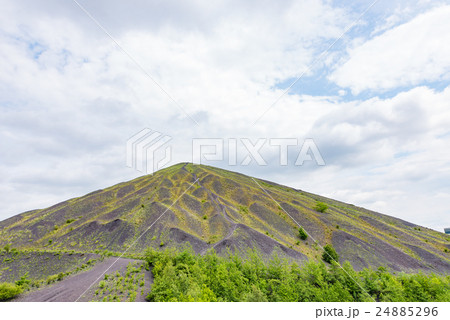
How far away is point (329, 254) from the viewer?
48.4m

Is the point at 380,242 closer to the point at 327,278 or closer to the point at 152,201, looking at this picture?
the point at 327,278

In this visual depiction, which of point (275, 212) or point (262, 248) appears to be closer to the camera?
point (262, 248)

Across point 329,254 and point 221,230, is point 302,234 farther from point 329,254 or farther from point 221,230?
point 221,230

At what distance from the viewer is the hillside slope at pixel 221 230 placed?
4759 centimetres

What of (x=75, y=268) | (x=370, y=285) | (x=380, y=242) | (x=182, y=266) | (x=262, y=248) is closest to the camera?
(x=370, y=285)

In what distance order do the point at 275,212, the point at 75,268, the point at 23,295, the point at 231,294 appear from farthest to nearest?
1. the point at 275,212
2. the point at 75,268
3. the point at 23,295
4. the point at 231,294

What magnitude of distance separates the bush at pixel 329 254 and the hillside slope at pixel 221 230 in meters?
1.43

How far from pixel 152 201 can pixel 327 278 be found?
2286 inches

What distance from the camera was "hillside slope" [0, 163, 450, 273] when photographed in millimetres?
47594

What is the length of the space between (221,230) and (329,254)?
25.6m

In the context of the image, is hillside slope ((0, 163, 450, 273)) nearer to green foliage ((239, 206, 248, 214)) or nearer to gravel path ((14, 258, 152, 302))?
green foliage ((239, 206, 248, 214))

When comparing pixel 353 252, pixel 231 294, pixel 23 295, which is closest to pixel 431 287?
pixel 231 294

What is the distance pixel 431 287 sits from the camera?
20719 mm

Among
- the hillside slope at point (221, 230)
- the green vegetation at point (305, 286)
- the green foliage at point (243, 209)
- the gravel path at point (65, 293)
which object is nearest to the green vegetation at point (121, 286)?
the gravel path at point (65, 293)
